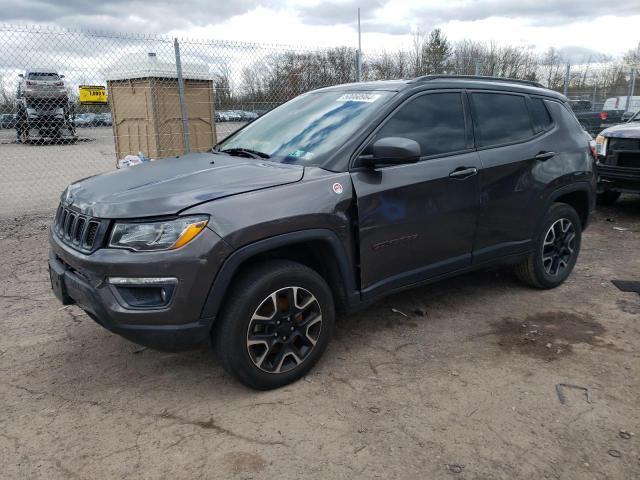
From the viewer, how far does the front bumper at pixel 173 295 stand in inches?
105

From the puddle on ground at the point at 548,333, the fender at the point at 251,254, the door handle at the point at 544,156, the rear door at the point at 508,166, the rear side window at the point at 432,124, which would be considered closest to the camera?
the fender at the point at 251,254

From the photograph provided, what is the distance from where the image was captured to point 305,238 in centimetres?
300

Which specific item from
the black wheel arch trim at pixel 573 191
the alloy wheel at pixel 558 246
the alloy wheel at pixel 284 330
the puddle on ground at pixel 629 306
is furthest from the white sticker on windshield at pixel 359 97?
the puddle on ground at pixel 629 306

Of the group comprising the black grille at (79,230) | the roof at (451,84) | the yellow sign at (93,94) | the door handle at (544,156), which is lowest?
the black grille at (79,230)

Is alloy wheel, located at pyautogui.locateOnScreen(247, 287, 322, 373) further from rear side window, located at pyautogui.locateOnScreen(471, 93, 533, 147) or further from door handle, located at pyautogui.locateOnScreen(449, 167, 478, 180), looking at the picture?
rear side window, located at pyautogui.locateOnScreen(471, 93, 533, 147)

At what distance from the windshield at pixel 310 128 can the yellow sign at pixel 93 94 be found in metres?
4.07

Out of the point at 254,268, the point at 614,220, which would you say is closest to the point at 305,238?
the point at 254,268

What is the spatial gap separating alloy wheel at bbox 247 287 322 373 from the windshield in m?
0.87

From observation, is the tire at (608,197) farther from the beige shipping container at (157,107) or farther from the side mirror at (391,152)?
the side mirror at (391,152)

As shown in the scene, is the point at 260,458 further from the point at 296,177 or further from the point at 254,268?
the point at 296,177

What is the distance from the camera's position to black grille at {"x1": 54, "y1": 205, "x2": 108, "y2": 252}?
2.79 m

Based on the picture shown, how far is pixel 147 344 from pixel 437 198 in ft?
6.80

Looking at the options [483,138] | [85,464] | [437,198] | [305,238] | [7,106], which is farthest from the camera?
[7,106]

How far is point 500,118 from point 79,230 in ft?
10.3
